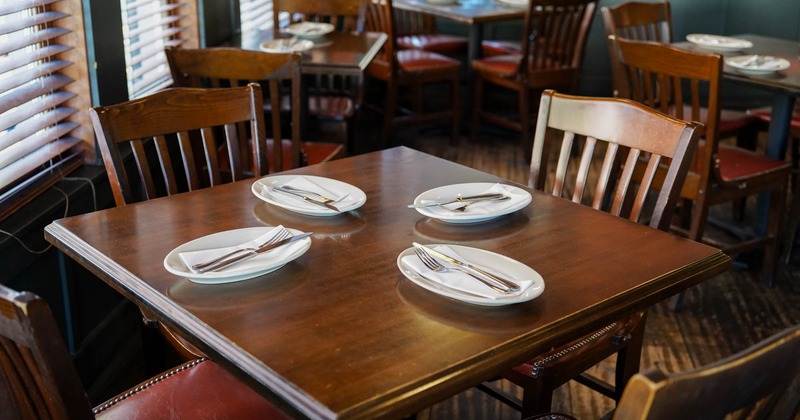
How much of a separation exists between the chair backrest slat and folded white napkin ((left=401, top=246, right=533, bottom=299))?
0.58m

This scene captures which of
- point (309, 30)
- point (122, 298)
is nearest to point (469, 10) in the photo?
point (309, 30)

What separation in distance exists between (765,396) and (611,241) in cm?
66

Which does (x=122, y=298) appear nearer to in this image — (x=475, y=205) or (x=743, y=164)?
(x=475, y=205)

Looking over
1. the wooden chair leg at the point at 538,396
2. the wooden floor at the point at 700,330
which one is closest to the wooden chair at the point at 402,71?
the wooden floor at the point at 700,330

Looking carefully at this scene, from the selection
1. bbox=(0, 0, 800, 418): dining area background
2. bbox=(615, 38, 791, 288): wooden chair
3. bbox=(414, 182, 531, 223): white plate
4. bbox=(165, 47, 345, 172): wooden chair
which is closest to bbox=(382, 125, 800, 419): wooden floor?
bbox=(0, 0, 800, 418): dining area background

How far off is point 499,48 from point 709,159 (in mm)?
2404

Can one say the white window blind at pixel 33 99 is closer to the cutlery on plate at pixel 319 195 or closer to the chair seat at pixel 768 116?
the cutlery on plate at pixel 319 195

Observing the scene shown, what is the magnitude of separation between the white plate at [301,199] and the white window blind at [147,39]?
41.6 inches

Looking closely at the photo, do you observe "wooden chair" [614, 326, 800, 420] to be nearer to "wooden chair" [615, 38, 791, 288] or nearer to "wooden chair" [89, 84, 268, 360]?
"wooden chair" [89, 84, 268, 360]

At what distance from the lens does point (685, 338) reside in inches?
114

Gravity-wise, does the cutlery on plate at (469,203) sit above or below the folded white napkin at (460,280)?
above

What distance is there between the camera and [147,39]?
117 inches

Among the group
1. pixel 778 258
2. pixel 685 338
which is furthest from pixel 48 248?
pixel 778 258

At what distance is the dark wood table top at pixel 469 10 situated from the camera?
4473mm
